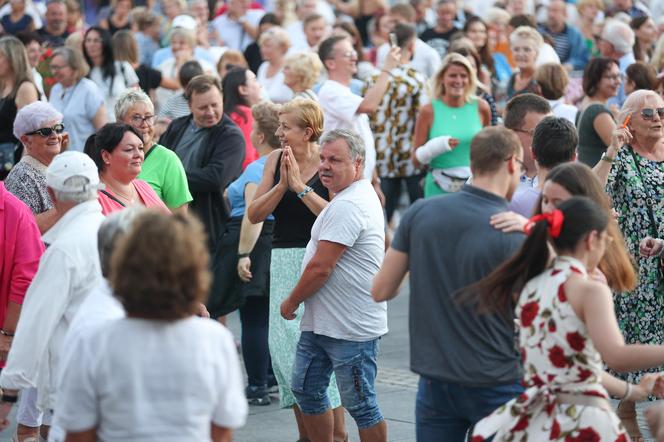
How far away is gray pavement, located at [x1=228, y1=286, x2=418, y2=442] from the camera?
733 cm

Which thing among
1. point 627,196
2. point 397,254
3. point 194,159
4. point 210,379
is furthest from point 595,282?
point 194,159

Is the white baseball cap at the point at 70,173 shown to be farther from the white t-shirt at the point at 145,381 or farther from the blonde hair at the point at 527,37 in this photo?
the blonde hair at the point at 527,37

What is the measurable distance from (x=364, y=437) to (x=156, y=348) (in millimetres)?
2696

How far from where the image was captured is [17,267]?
628 cm

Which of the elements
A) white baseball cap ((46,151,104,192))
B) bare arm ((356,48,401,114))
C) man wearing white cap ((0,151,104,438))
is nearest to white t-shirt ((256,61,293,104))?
bare arm ((356,48,401,114))

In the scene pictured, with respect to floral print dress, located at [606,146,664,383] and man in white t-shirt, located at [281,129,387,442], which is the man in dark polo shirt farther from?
floral print dress, located at [606,146,664,383]

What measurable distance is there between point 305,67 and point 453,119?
Answer: 1.32 metres

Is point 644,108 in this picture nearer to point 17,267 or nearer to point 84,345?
point 17,267

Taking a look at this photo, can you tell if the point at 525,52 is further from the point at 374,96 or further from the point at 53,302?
the point at 53,302

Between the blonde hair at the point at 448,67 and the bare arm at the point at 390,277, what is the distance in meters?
5.37

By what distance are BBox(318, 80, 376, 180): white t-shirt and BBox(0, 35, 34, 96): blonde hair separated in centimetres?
250

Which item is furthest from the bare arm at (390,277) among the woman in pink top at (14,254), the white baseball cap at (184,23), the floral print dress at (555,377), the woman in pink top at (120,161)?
the white baseball cap at (184,23)

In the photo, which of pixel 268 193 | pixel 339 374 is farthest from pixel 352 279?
pixel 268 193

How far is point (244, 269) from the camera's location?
8.00 meters
